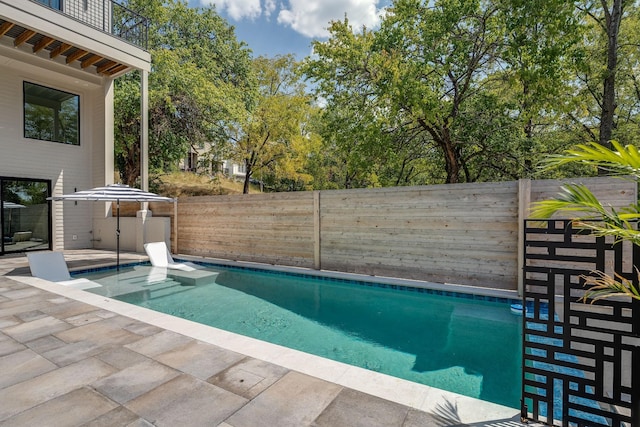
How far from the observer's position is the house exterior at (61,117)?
30.0 feet

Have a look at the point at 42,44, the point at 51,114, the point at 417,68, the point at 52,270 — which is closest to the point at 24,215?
the point at 51,114

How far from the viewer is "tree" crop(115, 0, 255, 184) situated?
44.7 ft

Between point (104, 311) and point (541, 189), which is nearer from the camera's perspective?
point (104, 311)

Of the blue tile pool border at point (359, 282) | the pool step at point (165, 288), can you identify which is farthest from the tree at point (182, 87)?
the pool step at point (165, 288)

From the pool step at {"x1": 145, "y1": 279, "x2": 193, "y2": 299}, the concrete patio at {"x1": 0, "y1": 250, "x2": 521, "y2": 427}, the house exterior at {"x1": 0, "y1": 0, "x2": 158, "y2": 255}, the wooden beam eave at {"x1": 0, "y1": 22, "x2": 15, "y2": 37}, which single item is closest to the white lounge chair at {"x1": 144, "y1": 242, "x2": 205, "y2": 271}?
the pool step at {"x1": 145, "y1": 279, "x2": 193, "y2": 299}

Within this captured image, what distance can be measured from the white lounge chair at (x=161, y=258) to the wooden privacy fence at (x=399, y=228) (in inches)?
46.8

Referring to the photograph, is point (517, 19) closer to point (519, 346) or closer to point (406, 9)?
point (406, 9)

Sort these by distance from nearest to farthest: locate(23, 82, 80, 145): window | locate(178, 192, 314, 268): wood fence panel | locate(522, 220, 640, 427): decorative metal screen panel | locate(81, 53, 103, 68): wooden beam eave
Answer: locate(522, 220, 640, 427): decorative metal screen panel, locate(178, 192, 314, 268): wood fence panel, locate(81, 53, 103, 68): wooden beam eave, locate(23, 82, 80, 145): window

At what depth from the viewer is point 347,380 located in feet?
8.95

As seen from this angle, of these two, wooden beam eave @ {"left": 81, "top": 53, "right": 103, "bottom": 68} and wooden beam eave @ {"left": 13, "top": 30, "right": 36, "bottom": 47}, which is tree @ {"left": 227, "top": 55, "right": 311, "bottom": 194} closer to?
wooden beam eave @ {"left": 81, "top": 53, "right": 103, "bottom": 68}

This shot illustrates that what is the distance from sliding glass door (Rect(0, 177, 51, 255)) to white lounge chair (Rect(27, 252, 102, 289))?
3.57 meters

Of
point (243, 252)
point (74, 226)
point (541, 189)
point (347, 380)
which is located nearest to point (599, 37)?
point (541, 189)

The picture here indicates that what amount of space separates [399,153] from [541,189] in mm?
7656

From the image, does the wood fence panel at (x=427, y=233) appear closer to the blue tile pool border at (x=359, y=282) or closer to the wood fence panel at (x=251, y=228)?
the blue tile pool border at (x=359, y=282)
